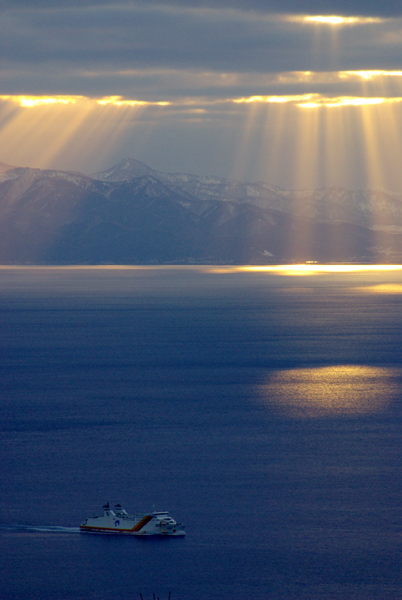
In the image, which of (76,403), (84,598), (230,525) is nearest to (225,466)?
(230,525)

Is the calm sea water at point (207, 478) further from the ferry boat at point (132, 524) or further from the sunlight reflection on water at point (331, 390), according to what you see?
the ferry boat at point (132, 524)

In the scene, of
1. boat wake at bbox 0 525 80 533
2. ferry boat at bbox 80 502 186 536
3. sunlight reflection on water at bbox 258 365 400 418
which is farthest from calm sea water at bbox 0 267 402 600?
ferry boat at bbox 80 502 186 536

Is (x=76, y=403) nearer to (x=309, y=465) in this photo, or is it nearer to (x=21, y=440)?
(x=21, y=440)

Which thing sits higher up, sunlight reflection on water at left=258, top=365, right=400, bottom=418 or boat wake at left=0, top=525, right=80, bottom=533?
sunlight reflection on water at left=258, top=365, right=400, bottom=418

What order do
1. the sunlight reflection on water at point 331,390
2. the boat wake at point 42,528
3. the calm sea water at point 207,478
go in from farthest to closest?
the sunlight reflection on water at point 331,390 → the boat wake at point 42,528 → the calm sea water at point 207,478

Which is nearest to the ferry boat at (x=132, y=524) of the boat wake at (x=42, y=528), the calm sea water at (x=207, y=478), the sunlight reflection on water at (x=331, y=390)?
the calm sea water at (x=207, y=478)

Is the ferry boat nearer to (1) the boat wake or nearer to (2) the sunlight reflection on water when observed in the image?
(1) the boat wake
